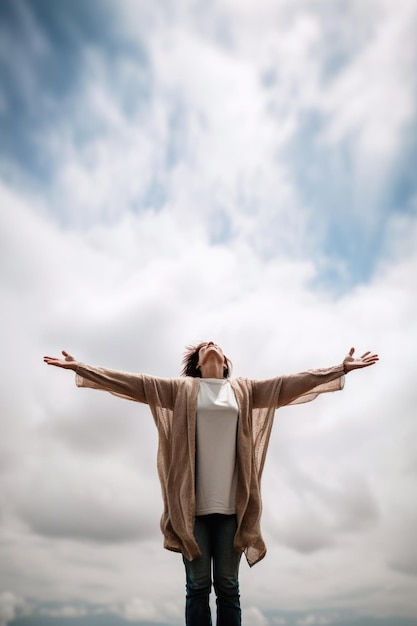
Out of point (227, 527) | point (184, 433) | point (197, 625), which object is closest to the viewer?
point (197, 625)

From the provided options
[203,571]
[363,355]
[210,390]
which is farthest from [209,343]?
[203,571]

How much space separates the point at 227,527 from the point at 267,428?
1100mm

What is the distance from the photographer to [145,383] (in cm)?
539

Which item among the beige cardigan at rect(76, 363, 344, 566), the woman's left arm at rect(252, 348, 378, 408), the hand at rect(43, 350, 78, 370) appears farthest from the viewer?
the woman's left arm at rect(252, 348, 378, 408)

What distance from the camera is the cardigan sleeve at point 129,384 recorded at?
17.2 ft

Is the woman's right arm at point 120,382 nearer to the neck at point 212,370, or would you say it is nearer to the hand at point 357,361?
the neck at point 212,370

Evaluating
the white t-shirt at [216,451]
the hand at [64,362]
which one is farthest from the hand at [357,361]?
the hand at [64,362]

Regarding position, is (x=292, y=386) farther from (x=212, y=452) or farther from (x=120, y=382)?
(x=120, y=382)

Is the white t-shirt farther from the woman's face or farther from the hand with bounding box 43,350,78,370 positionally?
the hand with bounding box 43,350,78,370

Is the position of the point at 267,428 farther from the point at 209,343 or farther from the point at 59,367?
the point at 59,367

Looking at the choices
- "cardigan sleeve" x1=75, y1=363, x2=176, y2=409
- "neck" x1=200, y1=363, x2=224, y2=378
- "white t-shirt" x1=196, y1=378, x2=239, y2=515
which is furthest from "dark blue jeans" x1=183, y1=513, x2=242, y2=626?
"neck" x1=200, y1=363, x2=224, y2=378

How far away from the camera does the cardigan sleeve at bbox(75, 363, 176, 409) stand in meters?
5.25

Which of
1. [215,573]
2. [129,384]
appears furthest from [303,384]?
[215,573]

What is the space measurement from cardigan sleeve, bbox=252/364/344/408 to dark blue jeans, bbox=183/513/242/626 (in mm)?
1217
